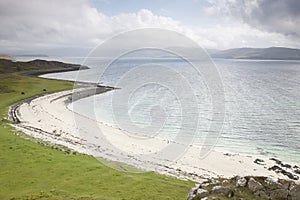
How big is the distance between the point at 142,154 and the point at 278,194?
28590 millimetres

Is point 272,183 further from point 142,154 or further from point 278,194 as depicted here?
point 142,154

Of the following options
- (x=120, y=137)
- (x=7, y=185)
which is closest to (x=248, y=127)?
(x=120, y=137)

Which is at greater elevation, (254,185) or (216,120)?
(254,185)

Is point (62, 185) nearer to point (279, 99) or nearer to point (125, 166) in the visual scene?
point (125, 166)

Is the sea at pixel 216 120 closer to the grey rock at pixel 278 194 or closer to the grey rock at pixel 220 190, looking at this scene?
the grey rock at pixel 220 190

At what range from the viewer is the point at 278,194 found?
12.9m

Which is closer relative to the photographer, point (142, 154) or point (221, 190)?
point (221, 190)

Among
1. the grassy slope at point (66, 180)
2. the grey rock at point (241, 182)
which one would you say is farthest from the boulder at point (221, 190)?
the grassy slope at point (66, 180)

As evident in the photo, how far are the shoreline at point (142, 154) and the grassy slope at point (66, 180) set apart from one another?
17.7 feet

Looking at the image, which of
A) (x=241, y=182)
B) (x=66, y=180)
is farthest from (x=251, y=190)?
(x=66, y=180)

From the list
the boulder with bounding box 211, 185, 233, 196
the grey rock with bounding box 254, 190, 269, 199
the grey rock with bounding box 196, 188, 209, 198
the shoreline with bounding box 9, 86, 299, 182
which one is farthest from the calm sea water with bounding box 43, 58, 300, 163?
the grey rock with bounding box 196, 188, 209, 198

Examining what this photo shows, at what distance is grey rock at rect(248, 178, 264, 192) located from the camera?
13383 mm

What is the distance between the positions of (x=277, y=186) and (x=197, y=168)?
74.5 feet

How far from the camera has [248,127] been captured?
194 feet
